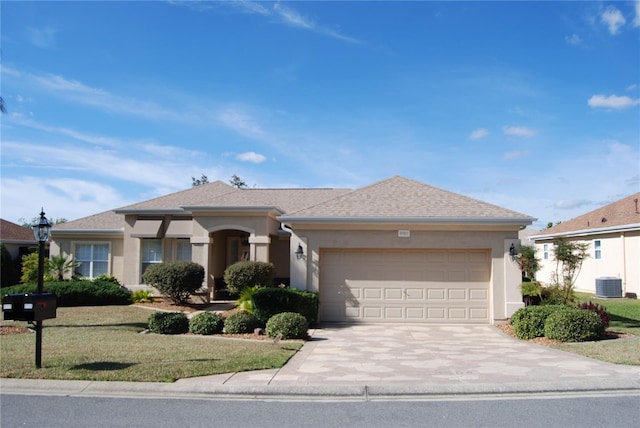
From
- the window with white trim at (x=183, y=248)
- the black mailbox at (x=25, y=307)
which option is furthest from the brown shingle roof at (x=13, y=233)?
the black mailbox at (x=25, y=307)

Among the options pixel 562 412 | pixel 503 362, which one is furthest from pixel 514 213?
pixel 562 412

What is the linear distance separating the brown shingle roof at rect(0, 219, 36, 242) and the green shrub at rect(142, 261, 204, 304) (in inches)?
648

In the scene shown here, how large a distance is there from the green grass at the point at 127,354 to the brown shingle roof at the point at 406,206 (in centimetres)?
526

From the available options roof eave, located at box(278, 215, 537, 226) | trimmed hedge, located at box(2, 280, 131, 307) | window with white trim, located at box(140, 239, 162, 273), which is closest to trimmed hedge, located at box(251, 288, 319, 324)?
roof eave, located at box(278, 215, 537, 226)

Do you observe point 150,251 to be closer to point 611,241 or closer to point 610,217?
point 611,241

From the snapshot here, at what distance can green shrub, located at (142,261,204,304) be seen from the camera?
18.8 meters

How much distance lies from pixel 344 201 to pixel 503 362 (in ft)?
28.0

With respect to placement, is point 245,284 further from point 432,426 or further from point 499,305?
point 432,426

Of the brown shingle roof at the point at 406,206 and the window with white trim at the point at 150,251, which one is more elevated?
the brown shingle roof at the point at 406,206

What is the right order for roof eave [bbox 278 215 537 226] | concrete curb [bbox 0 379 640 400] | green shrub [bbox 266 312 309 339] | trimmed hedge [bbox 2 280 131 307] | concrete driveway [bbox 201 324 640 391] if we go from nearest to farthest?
concrete curb [bbox 0 379 640 400], concrete driveway [bbox 201 324 640 391], green shrub [bbox 266 312 309 339], roof eave [bbox 278 215 537 226], trimmed hedge [bbox 2 280 131 307]

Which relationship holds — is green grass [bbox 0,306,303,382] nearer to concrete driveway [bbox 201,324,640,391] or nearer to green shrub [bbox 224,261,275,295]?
concrete driveway [bbox 201,324,640,391]

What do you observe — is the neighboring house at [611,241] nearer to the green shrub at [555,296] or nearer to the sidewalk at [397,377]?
the green shrub at [555,296]

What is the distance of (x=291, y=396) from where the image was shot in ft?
25.6

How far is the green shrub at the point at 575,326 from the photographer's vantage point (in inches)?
487
